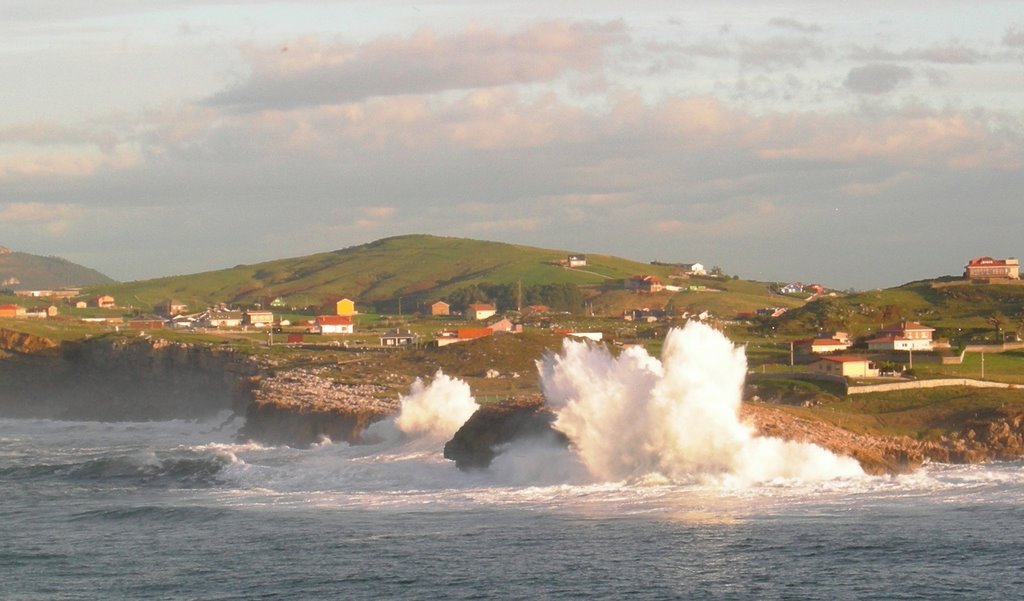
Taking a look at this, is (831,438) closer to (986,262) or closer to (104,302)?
(986,262)

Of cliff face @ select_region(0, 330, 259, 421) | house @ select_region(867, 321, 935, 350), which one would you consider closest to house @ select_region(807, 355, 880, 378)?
house @ select_region(867, 321, 935, 350)

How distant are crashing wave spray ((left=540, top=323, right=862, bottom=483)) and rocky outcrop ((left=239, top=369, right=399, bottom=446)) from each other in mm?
18335

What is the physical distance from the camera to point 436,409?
65.8 m

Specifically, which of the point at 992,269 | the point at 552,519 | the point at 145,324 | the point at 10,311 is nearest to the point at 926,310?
the point at 992,269

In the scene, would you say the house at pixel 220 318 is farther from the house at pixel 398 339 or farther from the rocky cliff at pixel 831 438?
the rocky cliff at pixel 831 438

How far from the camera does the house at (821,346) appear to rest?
81.1 meters

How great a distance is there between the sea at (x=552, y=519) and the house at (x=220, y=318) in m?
79.3

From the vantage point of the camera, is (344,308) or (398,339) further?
(344,308)

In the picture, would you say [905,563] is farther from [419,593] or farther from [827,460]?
[827,460]

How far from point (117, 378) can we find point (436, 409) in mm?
44050

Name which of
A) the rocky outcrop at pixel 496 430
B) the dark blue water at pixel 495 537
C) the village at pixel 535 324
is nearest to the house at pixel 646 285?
the village at pixel 535 324

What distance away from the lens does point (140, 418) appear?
9388 centimetres

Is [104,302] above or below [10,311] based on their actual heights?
above

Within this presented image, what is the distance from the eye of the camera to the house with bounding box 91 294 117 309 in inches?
7195
